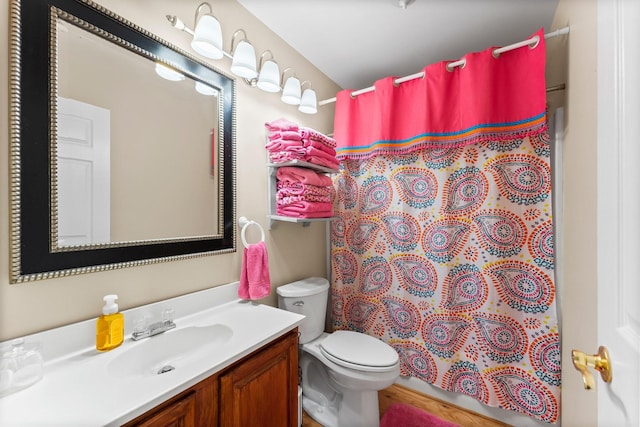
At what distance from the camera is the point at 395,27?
1.50 meters

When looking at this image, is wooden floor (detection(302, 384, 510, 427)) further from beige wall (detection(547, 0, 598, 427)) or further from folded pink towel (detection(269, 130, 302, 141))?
folded pink towel (detection(269, 130, 302, 141))

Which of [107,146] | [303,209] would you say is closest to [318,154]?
[303,209]

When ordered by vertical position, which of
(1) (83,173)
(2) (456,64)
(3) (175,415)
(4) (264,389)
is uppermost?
(2) (456,64)

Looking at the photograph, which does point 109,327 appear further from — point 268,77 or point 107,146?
point 268,77

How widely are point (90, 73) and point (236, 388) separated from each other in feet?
3.88

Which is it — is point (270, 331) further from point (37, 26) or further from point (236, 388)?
point (37, 26)

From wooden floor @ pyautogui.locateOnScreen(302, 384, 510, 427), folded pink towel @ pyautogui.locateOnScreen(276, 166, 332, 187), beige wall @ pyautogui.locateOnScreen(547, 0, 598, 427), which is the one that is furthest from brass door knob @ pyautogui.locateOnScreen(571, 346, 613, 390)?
wooden floor @ pyautogui.locateOnScreen(302, 384, 510, 427)

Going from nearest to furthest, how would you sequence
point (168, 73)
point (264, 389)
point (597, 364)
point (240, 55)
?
1. point (597, 364)
2. point (264, 389)
3. point (168, 73)
4. point (240, 55)

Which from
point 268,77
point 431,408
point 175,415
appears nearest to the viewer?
point 175,415

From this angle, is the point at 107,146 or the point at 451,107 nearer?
the point at 107,146

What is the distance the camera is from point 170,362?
3.22ft

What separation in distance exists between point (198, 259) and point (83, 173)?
1.74 ft

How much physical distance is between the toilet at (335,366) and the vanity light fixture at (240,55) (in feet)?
3.79

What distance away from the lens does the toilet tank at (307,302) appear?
4.98 feet
